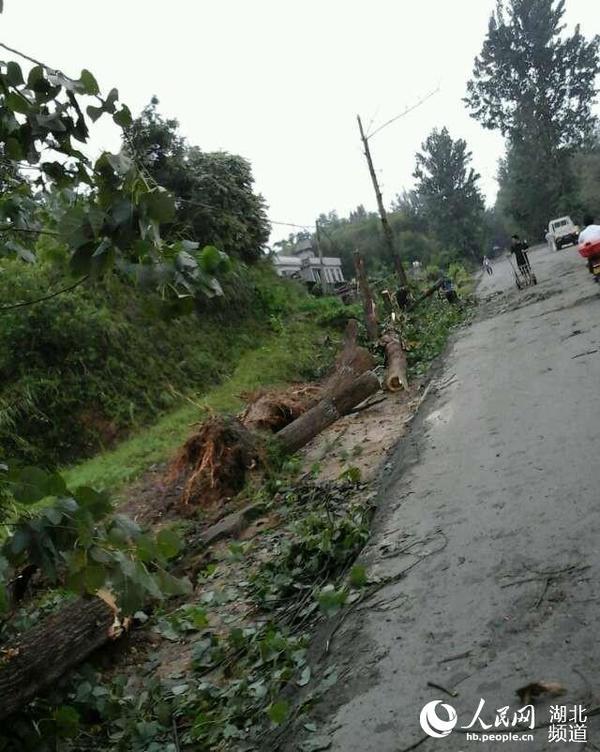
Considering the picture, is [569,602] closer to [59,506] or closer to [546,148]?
[59,506]

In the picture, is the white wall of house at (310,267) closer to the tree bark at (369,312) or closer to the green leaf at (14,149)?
the tree bark at (369,312)

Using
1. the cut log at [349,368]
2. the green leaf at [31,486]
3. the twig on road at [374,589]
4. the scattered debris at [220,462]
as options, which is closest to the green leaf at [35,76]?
the green leaf at [31,486]

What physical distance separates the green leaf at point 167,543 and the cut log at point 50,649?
8.52 ft

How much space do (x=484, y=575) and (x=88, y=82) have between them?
3122 mm

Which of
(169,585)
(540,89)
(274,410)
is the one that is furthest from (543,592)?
(540,89)

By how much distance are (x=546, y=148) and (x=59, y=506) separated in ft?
196

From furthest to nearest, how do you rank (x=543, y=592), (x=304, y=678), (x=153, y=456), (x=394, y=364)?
(x=394, y=364), (x=153, y=456), (x=304, y=678), (x=543, y=592)

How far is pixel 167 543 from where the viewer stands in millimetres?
1934

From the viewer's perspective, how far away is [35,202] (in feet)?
10.4

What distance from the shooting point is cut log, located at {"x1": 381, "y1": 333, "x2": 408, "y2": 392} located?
11.2 meters

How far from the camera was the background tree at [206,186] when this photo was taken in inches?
733

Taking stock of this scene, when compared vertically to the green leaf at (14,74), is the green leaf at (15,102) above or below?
below

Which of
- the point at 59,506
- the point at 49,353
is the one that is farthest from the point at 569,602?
the point at 49,353

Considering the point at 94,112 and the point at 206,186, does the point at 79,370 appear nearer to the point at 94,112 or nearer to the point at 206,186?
the point at 206,186
